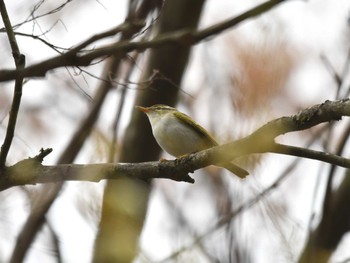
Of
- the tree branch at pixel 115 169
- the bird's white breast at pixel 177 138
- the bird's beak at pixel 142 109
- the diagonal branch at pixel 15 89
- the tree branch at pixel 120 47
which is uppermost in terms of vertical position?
the bird's beak at pixel 142 109

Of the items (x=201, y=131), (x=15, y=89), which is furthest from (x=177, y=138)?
(x=15, y=89)

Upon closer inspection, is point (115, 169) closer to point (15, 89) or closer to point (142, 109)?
point (15, 89)

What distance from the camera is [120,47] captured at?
2617mm

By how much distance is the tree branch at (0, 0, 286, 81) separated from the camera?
2.44 metres

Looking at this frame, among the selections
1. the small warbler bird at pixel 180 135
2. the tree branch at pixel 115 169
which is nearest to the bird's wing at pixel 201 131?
the small warbler bird at pixel 180 135

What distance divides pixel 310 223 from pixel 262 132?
1.44 m

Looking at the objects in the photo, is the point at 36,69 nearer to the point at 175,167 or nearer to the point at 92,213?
the point at 175,167

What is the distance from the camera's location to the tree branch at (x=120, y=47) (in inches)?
96.0

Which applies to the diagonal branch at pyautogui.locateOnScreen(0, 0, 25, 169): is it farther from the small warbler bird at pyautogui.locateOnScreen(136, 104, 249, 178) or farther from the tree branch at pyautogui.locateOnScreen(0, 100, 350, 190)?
the small warbler bird at pyautogui.locateOnScreen(136, 104, 249, 178)

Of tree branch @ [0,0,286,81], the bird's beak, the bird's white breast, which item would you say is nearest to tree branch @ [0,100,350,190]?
tree branch @ [0,0,286,81]

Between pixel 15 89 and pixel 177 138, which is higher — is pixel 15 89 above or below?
below

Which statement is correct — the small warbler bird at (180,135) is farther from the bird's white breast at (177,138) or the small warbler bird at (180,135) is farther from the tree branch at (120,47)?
the tree branch at (120,47)

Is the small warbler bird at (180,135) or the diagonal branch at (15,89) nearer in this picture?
the diagonal branch at (15,89)

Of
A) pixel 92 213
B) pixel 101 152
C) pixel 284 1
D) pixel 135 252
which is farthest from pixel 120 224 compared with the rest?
pixel 284 1
